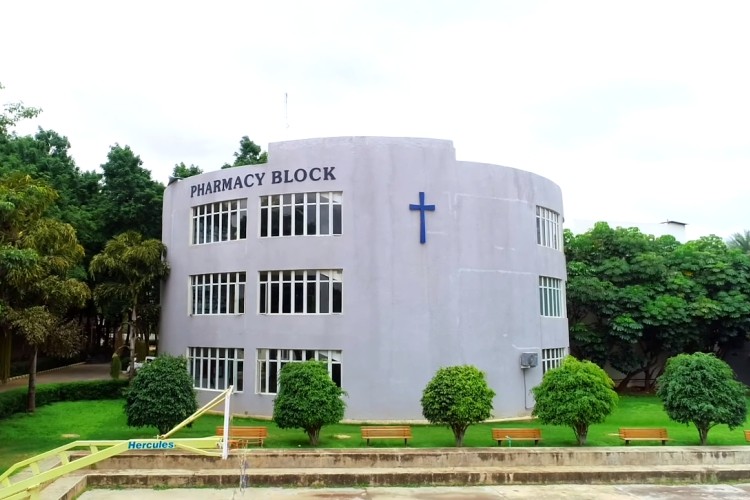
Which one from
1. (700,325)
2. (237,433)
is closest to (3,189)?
(237,433)

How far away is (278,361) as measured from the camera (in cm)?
2058

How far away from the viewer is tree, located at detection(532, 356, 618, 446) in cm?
1554

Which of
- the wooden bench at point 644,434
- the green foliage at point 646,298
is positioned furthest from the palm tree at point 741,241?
the wooden bench at point 644,434

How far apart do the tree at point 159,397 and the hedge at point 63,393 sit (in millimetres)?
7232

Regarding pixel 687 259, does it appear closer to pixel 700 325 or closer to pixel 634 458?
pixel 700 325

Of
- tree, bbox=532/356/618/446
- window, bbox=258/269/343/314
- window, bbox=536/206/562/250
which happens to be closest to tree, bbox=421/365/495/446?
tree, bbox=532/356/618/446

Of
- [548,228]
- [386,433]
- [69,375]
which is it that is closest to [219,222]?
[386,433]

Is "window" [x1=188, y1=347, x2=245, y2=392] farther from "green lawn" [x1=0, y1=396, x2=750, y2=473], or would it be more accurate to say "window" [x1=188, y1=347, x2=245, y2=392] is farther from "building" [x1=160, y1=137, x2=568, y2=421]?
"green lawn" [x1=0, y1=396, x2=750, y2=473]

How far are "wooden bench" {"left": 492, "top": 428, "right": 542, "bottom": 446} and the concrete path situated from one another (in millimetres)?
2282

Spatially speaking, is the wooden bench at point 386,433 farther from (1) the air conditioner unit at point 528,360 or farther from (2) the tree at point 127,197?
(2) the tree at point 127,197

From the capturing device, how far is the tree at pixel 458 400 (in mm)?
15523

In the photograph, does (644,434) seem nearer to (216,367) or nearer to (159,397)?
(159,397)

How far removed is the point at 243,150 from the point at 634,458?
29.6 meters

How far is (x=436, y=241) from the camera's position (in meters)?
20.6
